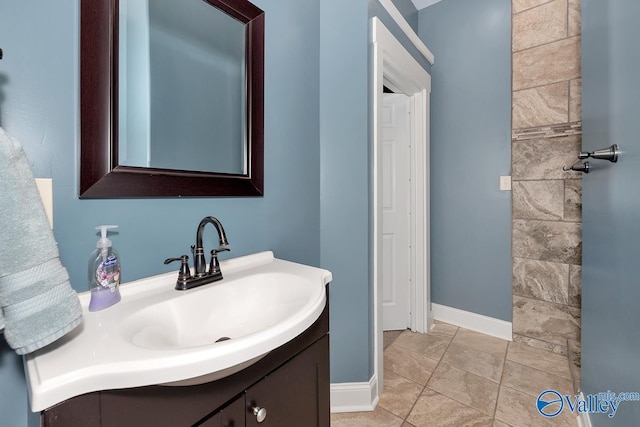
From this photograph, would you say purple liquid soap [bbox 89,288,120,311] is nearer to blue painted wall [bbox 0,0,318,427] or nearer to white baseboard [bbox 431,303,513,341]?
blue painted wall [bbox 0,0,318,427]

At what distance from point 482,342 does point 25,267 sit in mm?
2464

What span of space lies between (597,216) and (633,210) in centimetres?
48

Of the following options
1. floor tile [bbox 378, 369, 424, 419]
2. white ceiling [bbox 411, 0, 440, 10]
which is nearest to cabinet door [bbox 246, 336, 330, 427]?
floor tile [bbox 378, 369, 424, 419]

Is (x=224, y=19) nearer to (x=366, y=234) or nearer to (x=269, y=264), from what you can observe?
(x=269, y=264)

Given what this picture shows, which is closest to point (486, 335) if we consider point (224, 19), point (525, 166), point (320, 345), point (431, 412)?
point (431, 412)

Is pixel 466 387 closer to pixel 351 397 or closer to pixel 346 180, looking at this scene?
pixel 351 397

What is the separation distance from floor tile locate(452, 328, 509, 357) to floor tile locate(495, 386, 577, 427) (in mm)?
443

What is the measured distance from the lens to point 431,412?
1.37 meters

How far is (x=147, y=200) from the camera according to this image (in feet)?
2.63

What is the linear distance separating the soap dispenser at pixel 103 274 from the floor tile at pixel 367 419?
1.17 metres

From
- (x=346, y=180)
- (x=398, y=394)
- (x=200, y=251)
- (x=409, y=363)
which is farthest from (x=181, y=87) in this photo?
(x=409, y=363)

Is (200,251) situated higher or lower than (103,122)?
lower

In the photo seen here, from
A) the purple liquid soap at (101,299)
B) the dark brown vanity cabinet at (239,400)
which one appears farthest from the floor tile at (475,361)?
the purple liquid soap at (101,299)

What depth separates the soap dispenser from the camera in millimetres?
647
